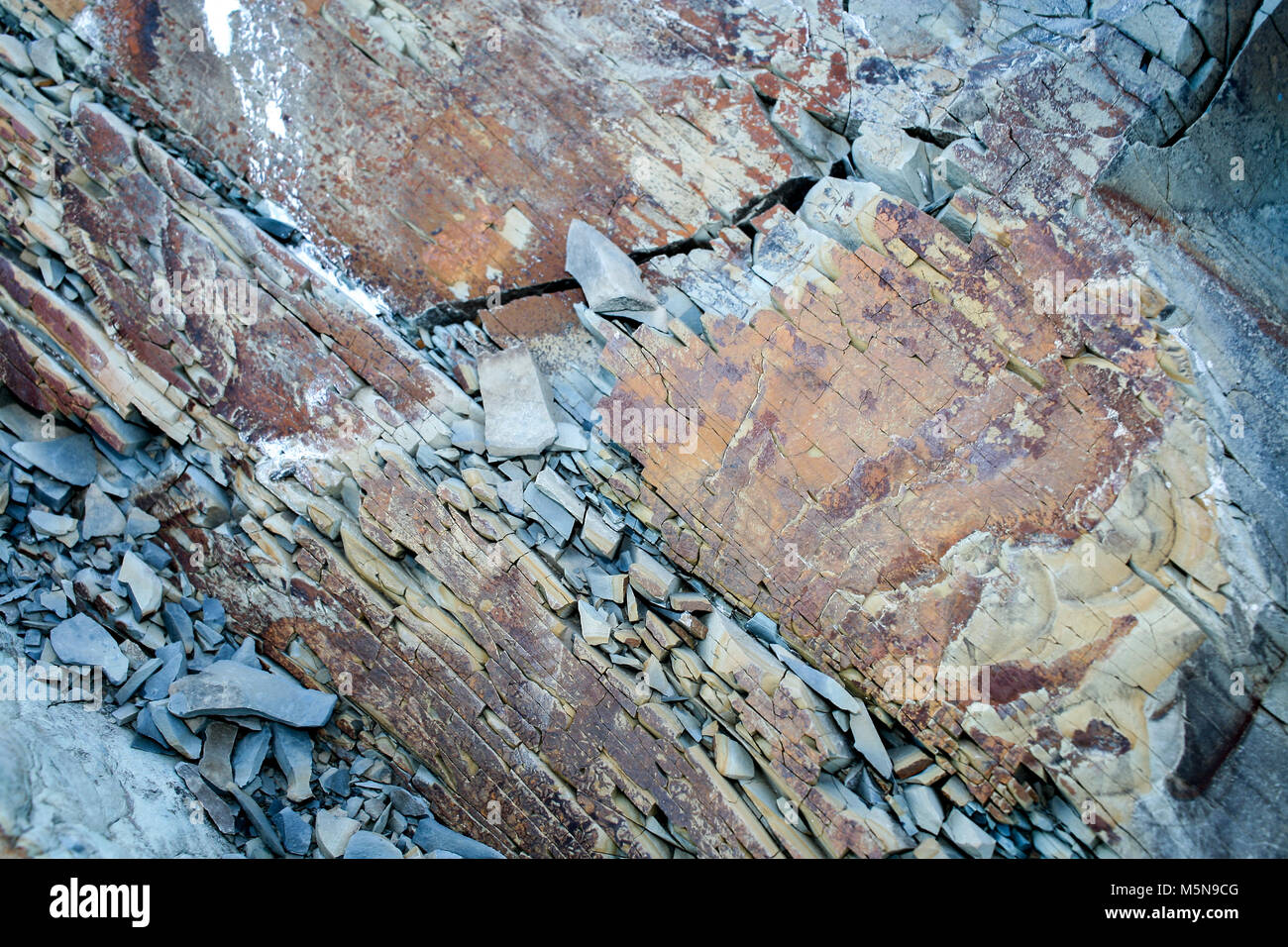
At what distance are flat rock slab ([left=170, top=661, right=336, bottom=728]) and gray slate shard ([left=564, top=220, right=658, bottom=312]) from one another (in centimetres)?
385

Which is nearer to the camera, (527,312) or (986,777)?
(986,777)

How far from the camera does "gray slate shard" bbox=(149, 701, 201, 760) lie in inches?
217

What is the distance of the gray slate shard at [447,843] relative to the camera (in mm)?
5672

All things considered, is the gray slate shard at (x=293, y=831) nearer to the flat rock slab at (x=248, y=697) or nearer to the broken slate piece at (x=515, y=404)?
the flat rock slab at (x=248, y=697)

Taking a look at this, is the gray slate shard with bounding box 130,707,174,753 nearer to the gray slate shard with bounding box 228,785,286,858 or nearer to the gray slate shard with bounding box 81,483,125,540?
the gray slate shard with bounding box 228,785,286,858

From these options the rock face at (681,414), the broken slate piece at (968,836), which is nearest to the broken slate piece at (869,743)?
the rock face at (681,414)

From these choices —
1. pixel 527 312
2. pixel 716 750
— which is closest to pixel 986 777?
pixel 716 750

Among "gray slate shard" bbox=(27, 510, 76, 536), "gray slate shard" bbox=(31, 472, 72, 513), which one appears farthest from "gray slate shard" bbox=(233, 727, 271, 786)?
"gray slate shard" bbox=(31, 472, 72, 513)

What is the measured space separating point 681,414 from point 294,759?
3965 millimetres

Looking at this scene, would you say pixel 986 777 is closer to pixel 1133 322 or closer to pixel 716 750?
pixel 716 750

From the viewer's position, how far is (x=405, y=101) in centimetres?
658

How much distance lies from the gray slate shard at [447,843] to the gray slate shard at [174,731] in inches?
68.5

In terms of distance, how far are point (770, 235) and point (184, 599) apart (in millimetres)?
5638
